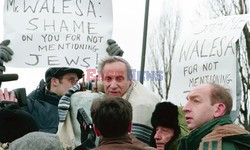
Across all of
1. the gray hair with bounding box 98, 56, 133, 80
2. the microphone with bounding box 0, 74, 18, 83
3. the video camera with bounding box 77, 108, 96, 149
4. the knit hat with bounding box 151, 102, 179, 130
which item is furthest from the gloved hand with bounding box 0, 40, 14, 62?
the knit hat with bounding box 151, 102, 179, 130

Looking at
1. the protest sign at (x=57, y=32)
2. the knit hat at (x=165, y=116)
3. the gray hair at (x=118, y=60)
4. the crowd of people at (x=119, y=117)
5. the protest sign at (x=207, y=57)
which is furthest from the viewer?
the protest sign at (x=207, y=57)

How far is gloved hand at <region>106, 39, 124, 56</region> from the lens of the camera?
497 cm

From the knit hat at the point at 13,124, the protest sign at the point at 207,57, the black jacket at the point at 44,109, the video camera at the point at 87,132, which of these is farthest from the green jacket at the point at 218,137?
the black jacket at the point at 44,109

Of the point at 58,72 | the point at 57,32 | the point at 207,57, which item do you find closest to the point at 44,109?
the point at 58,72

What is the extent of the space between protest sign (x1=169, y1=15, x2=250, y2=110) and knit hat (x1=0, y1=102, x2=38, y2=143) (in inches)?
70.7

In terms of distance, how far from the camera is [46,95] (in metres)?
5.18

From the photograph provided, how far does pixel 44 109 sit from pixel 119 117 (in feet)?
5.66

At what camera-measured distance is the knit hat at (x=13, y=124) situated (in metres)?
3.86

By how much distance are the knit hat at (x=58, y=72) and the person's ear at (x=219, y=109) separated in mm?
1745

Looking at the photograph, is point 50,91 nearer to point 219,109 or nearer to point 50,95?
point 50,95

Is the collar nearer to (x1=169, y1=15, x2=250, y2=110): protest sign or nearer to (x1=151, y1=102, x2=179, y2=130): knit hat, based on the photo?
(x1=151, y1=102, x2=179, y2=130): knit hat

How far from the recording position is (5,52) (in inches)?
192

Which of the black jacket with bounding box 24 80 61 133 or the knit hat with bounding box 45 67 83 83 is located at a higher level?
the knit hat with bounding box 45 67 83 83

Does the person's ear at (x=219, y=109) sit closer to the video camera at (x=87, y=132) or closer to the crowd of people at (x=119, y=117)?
the crowd of people at (x=119, y=117)
